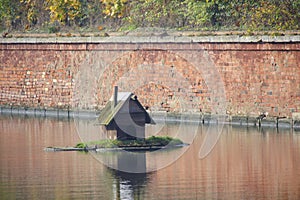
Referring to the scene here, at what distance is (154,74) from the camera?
1304 inches

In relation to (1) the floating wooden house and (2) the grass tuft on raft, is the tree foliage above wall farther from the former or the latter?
(1) the floating wooden house

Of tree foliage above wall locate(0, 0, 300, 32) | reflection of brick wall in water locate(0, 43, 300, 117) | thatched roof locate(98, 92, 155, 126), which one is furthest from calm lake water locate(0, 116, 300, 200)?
tree foliage above wall locate(0, 0, 300, 32)

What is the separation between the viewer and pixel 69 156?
82.8ft

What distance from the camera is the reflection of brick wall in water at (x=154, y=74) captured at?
99.9 ft

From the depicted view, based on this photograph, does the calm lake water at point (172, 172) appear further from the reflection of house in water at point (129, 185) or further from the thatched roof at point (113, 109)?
the thatched roof at point (113, 109)

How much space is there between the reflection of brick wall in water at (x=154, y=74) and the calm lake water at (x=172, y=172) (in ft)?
5.86

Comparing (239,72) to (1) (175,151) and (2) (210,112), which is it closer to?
(2) (210,112)

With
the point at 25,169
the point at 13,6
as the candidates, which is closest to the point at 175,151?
the point at 25,169

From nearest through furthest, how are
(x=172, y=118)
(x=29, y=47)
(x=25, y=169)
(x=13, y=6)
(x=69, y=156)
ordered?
(x=25, y=169) → (x=69, y=156) → (x=172, y=118) → (x=29, y=47) → (x=13, y=6)

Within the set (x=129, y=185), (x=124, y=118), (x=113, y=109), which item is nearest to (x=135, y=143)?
(x=124, y=118)

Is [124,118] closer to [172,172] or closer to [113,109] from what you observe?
[113,109]

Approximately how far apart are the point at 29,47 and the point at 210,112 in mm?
7058

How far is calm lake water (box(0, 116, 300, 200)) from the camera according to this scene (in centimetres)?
2064

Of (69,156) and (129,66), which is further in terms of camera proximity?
(129,66)
